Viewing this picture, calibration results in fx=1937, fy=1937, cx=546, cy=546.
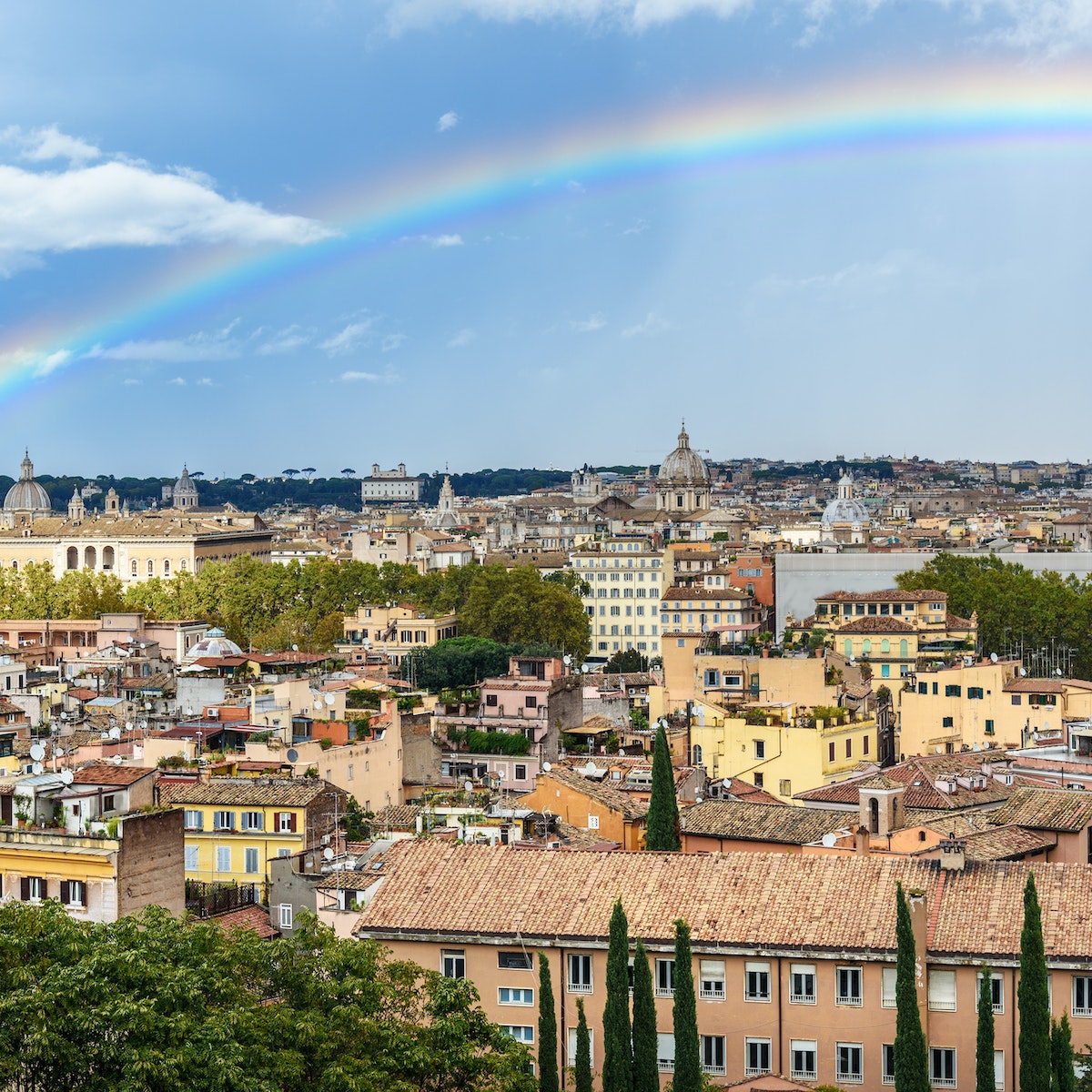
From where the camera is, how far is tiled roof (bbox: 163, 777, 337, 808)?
2378cm

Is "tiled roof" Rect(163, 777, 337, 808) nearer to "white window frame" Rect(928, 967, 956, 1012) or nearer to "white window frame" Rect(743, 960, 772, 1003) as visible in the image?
"white window frame" Rect(743, 960, 772, 1003)

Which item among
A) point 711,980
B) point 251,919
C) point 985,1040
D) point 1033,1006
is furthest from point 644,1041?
point 251,919

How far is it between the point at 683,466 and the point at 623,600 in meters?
63.7

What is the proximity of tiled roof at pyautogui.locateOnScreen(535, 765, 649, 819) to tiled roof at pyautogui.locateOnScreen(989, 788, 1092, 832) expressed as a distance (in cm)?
459

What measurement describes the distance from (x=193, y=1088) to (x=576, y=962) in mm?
4823

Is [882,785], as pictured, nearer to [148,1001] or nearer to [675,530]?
[148,1001]

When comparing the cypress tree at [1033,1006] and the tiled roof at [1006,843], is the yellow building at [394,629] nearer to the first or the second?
the tiled roof at [1006,843]

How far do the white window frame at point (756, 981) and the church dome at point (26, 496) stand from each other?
12002 centimetres

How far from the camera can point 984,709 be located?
3750 cm

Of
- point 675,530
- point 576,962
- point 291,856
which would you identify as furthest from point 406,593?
point 576,962

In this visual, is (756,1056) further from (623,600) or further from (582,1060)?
(623,600)

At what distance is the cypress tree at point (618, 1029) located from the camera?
50.8 ft

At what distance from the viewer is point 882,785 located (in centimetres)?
2494

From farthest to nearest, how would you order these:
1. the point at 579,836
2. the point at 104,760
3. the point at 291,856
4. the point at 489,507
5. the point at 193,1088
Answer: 1. the point at 489,507
2. the point at 104,760
3. the point at 579,836
4. the point at 291,856
5. the point at 193,1088
